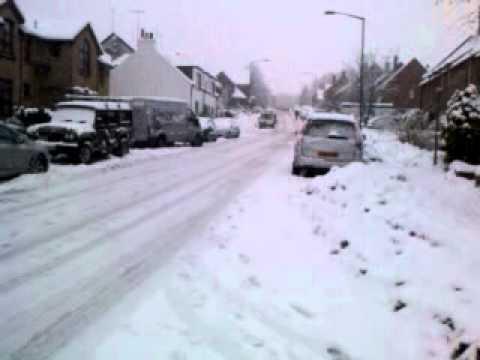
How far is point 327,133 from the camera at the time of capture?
16.0m

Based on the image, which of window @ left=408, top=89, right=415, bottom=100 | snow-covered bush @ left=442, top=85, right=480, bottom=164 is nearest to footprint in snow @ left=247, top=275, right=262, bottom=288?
snow-covered bush @ left=442, top=85, right=480, bottom=164

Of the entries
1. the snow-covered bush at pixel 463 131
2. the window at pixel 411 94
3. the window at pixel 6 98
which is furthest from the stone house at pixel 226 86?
the snow-covered bush at pixel 463 131

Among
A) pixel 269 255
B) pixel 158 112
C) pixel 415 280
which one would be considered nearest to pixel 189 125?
pixel 158 112

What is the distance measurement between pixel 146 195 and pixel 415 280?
7999 millimetres

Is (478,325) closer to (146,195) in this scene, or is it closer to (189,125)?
(146,195)

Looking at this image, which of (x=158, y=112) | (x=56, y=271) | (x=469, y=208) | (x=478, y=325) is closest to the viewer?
(x=478, y=325)

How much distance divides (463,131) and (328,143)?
3.71 m

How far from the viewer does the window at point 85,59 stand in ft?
134

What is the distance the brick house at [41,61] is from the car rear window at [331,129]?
22.5 meters

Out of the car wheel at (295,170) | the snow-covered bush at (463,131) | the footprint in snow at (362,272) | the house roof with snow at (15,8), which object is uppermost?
the house roof with snow at (15,8)

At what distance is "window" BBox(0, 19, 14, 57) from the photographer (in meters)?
33.1

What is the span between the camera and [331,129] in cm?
1608

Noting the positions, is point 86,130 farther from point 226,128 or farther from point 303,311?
point 226,128

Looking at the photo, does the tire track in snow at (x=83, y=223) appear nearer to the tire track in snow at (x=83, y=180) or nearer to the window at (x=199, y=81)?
the tire track in snow at (x=83, y=180)
